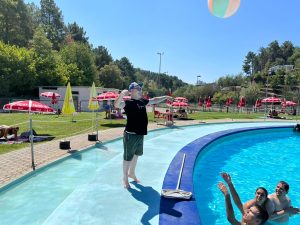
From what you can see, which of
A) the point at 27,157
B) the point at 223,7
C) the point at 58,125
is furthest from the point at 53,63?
the point at 223,7

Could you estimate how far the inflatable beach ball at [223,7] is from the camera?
657cm

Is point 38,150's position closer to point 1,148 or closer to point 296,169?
point 1,148

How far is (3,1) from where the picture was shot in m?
49.6

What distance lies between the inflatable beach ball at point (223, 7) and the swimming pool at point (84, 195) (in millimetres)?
3908

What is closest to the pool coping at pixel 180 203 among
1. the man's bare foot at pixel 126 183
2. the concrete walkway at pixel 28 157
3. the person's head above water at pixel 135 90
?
the man's bare foot at pixel 126 183

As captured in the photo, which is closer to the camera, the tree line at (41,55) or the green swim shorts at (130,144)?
the green swim shorts at (130,144)

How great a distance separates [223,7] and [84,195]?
16.2 ft

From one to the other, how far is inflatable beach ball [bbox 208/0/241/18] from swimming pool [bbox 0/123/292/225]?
3.91 m

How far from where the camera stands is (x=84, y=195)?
536cm

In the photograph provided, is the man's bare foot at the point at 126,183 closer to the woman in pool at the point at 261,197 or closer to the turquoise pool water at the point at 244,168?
the turquoise pool water at the point at 244,168

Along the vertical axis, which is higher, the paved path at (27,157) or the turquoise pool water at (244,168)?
the paved path at (27,157)

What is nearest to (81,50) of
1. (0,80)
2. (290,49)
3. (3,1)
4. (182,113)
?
(3,1)

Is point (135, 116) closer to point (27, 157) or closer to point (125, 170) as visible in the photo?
point (125, 170)

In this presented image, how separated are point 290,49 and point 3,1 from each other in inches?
4223
